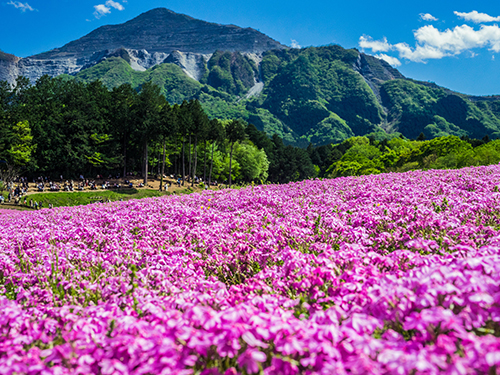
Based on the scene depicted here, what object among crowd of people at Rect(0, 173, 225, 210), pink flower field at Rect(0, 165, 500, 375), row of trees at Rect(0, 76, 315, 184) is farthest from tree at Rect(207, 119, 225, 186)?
pink flower field at Rect(0, 165, 500, 375)

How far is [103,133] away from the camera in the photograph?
5581 centimetres

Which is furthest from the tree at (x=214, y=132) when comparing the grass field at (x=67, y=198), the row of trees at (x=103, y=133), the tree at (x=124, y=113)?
the grass field at (x=67, y=198)

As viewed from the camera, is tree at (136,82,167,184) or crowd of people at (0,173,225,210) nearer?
crowd of people at (0,173,225,210)

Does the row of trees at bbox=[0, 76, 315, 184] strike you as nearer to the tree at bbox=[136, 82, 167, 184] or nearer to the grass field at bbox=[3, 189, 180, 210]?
the tree at bbox=[136, 82, 167, 184]

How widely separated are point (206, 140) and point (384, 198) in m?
51.8

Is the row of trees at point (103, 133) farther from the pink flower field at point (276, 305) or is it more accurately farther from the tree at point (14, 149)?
the pink flower field at point (276, 305)

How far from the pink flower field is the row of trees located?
1777 inches

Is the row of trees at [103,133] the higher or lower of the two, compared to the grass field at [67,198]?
higher

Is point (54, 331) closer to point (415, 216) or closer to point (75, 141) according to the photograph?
point (415, 216)

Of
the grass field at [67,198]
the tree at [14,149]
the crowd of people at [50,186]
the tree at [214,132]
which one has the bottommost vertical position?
the grass field at [67,198]

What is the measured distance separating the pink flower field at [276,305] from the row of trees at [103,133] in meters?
45.1

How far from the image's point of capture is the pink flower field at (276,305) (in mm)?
2197

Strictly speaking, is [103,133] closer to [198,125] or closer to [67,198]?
[198,125]

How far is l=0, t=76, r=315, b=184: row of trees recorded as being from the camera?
4841 centimetres
